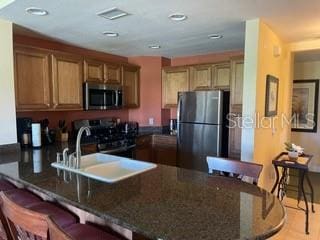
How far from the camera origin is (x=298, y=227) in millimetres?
3043

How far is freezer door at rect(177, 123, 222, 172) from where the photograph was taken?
3.65 metres

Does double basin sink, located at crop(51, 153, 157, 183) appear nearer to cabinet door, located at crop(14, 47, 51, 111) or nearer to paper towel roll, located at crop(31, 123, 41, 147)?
paper towel roll, located at crop(31, 123, 41, 147)

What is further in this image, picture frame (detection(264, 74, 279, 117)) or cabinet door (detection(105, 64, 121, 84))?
cabinet door (detection(105, 64, 121, 84))

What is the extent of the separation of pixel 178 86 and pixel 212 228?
143 inches

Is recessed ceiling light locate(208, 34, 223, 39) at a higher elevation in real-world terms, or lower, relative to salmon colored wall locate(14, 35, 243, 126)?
higher

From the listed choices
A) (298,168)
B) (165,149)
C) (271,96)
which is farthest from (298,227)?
(165,149)

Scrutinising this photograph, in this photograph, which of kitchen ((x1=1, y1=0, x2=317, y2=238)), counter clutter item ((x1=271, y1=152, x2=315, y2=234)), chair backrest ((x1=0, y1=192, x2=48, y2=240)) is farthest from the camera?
counter clutter item ((x1=271, y1=152, x2=315, y2=234))

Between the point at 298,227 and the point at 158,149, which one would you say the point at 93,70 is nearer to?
the point at 158,149

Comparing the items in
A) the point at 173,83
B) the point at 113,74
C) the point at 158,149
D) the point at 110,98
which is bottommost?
the point at 158,149

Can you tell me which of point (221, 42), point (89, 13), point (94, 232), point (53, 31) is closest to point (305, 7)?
point (221, 42)

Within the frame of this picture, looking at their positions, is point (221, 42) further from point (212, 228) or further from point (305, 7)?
point (212, 228)

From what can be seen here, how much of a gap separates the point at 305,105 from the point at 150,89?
3.31m

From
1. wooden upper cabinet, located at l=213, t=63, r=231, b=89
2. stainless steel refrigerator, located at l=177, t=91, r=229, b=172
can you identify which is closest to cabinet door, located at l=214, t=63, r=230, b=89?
wooden upper cabinet, located at l=213, t=63, r=231, b=89

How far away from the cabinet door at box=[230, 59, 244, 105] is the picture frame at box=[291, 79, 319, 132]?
2.75 meters
